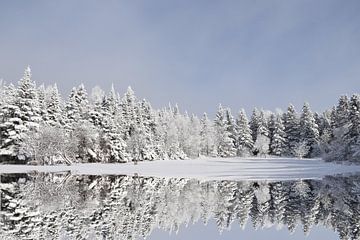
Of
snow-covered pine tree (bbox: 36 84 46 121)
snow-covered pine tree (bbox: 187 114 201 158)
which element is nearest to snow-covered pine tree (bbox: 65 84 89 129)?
snow-covered pine tree (bbox: 36 84 46 121)

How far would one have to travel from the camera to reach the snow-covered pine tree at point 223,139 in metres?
95.1

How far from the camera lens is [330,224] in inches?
517

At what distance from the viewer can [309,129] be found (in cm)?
→ 8956

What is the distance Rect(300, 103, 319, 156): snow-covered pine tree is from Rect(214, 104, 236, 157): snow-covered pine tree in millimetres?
15941

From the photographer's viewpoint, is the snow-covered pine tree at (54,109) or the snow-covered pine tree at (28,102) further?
the snow-covered pine tree at (54,109)

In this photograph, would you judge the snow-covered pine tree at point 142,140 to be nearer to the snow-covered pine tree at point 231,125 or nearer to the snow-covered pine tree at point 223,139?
the snow-covered pine tree at point 223,139

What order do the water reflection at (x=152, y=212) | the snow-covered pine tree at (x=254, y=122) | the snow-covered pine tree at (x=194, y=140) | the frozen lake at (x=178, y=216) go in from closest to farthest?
the frozen lake at (x=178, y=216) < the water reflection at (x=152, y=212) < the snow-covered pine tree at (x=194, y=140) < the snow-covered pine tree at (x=254, y=122)

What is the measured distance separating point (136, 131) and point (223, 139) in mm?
31452

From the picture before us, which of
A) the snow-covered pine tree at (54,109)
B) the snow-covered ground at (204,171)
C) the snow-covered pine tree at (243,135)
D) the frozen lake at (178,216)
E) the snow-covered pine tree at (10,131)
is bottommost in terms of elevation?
the frozen lake at (178,216)

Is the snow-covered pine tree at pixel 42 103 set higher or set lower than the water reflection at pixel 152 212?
higher

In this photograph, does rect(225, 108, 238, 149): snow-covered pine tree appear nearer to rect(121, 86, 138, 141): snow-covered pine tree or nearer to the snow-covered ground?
rect(121, 86, 138, 141): snow-covered pine tree

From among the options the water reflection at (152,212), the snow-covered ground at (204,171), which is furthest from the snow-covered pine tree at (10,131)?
the water reflection at (152,212)

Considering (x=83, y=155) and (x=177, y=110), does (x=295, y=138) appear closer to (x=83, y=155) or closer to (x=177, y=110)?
(x=177, y=110)

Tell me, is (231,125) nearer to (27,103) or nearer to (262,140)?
(262,140)
